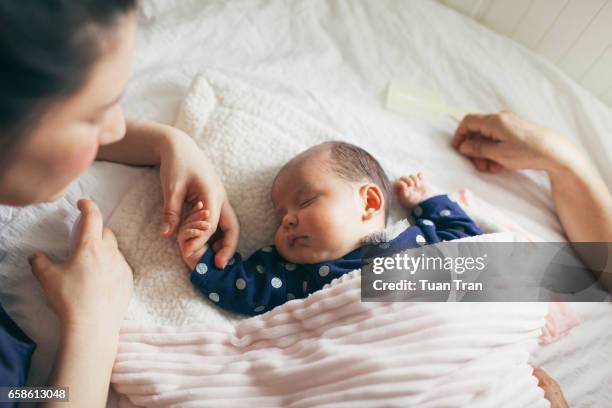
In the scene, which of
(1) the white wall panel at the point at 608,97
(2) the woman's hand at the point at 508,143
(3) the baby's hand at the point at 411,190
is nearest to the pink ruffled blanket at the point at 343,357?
(3) the baby's hand at the point at 411,190

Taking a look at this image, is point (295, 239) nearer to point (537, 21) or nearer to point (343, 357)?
point (343, 357)

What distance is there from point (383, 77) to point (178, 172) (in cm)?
65

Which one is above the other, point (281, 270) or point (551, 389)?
point (551, 389)

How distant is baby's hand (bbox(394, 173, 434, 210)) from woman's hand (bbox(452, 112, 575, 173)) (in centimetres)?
20

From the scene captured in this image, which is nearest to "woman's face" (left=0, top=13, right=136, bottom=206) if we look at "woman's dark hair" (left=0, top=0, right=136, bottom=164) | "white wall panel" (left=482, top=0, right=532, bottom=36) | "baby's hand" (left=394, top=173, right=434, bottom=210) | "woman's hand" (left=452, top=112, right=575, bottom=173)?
"woman's dark hair" (left=0, top=0, right=136, bottom=164)

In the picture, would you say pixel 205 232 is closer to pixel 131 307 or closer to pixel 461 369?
pixel 131 307

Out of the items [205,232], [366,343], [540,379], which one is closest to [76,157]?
[205,232]

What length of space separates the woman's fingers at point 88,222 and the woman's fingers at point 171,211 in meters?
0.11

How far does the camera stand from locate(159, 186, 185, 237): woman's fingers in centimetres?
88

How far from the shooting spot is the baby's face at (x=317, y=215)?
34.8 inches

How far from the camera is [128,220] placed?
3.00 ft

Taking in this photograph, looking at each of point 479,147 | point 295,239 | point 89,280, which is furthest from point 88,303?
point 479,147

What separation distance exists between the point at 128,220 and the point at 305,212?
0.33 meters

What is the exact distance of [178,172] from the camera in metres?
0.89
